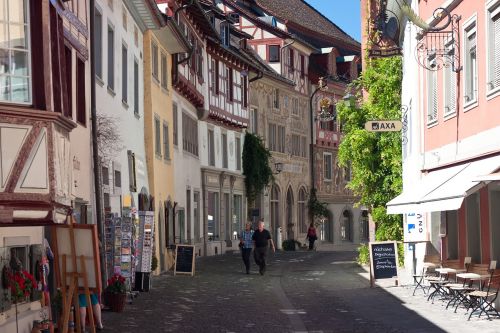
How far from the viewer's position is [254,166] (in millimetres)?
56062

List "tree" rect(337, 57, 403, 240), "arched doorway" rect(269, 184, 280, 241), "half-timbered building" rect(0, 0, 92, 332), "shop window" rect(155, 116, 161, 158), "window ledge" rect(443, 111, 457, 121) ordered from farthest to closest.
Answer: "arched doorway" rect(269, 184, 280, 241)
"tree" rect(337, 57, 403, 240)
"shop window" rect(155, 116, 161, 158)
"window ledge" rect(443, 111, 457, 121)
"half-timbered building" rect(0, 0, 92, 332)

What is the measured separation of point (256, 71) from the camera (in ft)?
188

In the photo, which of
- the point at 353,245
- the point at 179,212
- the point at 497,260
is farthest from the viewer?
the point at 353,245

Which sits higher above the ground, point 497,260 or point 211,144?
point 211,144

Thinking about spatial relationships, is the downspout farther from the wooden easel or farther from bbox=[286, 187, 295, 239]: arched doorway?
bbox=[286, 187, 295, 239]: arched doorway

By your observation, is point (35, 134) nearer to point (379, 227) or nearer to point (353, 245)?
point (379, 227)

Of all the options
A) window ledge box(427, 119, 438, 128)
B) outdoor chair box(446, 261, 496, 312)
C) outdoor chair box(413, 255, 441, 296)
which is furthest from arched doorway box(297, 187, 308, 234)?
outdoor chair box(446, 261, 496, 312)

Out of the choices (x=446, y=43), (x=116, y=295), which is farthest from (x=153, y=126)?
(x=116, y=295)

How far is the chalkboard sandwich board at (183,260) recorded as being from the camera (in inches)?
1251

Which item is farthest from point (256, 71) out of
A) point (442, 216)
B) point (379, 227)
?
point (442, 216)

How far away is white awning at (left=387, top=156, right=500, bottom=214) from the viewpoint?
17844mm

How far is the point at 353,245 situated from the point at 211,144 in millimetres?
23319

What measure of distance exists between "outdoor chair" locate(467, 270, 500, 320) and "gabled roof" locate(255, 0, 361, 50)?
49491mm

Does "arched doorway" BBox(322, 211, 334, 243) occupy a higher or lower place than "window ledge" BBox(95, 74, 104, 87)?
lower
